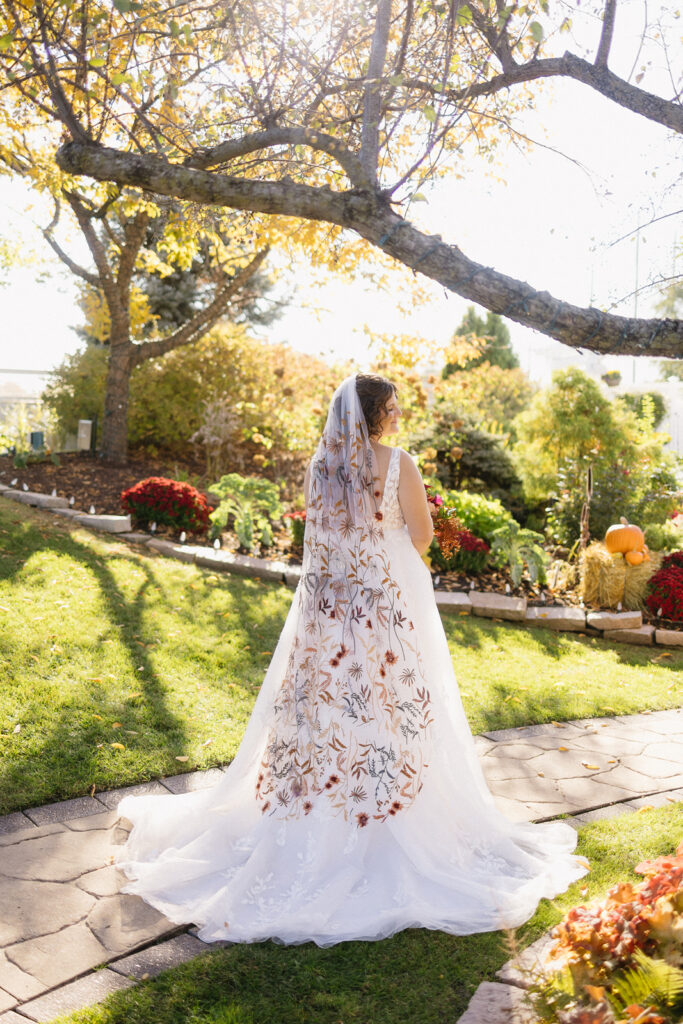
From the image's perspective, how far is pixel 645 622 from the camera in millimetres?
8227

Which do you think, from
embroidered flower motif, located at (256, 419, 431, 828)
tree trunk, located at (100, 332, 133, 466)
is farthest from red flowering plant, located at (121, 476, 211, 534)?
embroidered flower motif, located at (256, 419, 431, 828)

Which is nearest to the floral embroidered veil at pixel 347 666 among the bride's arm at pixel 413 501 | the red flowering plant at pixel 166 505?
the bride's arm at pixel 413 501

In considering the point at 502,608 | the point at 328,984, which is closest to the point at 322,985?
the point at 328,984

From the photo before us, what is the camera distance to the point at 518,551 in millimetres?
8500

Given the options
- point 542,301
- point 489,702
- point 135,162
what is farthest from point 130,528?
point 542,301

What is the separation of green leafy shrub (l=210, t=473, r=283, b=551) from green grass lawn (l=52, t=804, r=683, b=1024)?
6086 mm

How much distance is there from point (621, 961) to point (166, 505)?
7600mm

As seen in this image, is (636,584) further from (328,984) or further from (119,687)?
(328,984)

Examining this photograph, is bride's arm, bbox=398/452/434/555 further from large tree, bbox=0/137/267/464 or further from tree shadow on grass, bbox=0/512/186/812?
large tree, bbox=0/137/267/464

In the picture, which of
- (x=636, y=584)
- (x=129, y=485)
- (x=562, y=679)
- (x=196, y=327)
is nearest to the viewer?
(x=562, y=679)

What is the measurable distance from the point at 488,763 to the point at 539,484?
6.83 meters

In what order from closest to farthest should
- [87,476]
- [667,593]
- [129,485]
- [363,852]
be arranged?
[363,852], [667,593], [129,485], [87,476]

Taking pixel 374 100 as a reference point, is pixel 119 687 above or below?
below

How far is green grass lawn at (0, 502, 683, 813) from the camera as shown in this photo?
14.1ft
